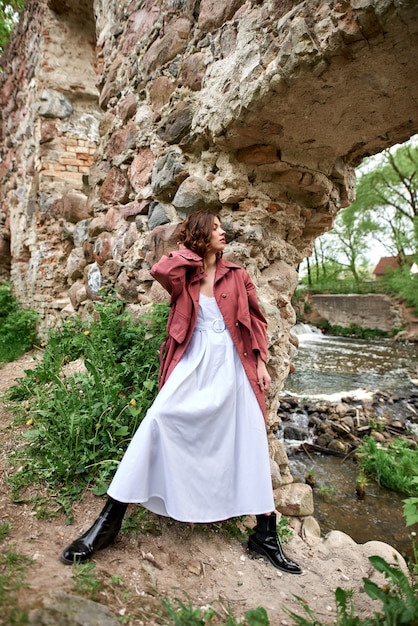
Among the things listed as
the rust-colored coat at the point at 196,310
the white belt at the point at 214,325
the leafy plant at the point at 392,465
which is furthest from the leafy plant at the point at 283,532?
the leafy plant at the point at 392,465

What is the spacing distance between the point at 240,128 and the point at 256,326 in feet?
3.94

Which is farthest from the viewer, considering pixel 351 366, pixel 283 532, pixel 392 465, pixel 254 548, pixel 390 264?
pixel 390 264

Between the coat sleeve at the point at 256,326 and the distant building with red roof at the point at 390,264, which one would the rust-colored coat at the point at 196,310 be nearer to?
the coat sleeve at the point at 256,326

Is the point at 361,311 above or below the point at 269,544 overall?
above

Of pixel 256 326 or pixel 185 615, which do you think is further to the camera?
pixel 256 326

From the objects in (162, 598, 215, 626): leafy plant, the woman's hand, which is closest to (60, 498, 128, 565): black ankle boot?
(162, 598, 215, 626): leafy plant

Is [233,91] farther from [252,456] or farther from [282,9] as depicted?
[252,456]

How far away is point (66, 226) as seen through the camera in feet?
14.3

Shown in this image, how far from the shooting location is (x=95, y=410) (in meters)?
2.10

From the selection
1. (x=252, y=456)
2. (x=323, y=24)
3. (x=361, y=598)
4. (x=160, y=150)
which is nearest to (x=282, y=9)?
(x=323, y=24)

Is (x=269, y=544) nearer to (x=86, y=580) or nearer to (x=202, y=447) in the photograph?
(x=202, y=447)

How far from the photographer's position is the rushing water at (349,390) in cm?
311

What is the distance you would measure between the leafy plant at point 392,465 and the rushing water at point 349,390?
92 mm

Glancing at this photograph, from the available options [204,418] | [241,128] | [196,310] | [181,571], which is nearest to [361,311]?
[241,128]
